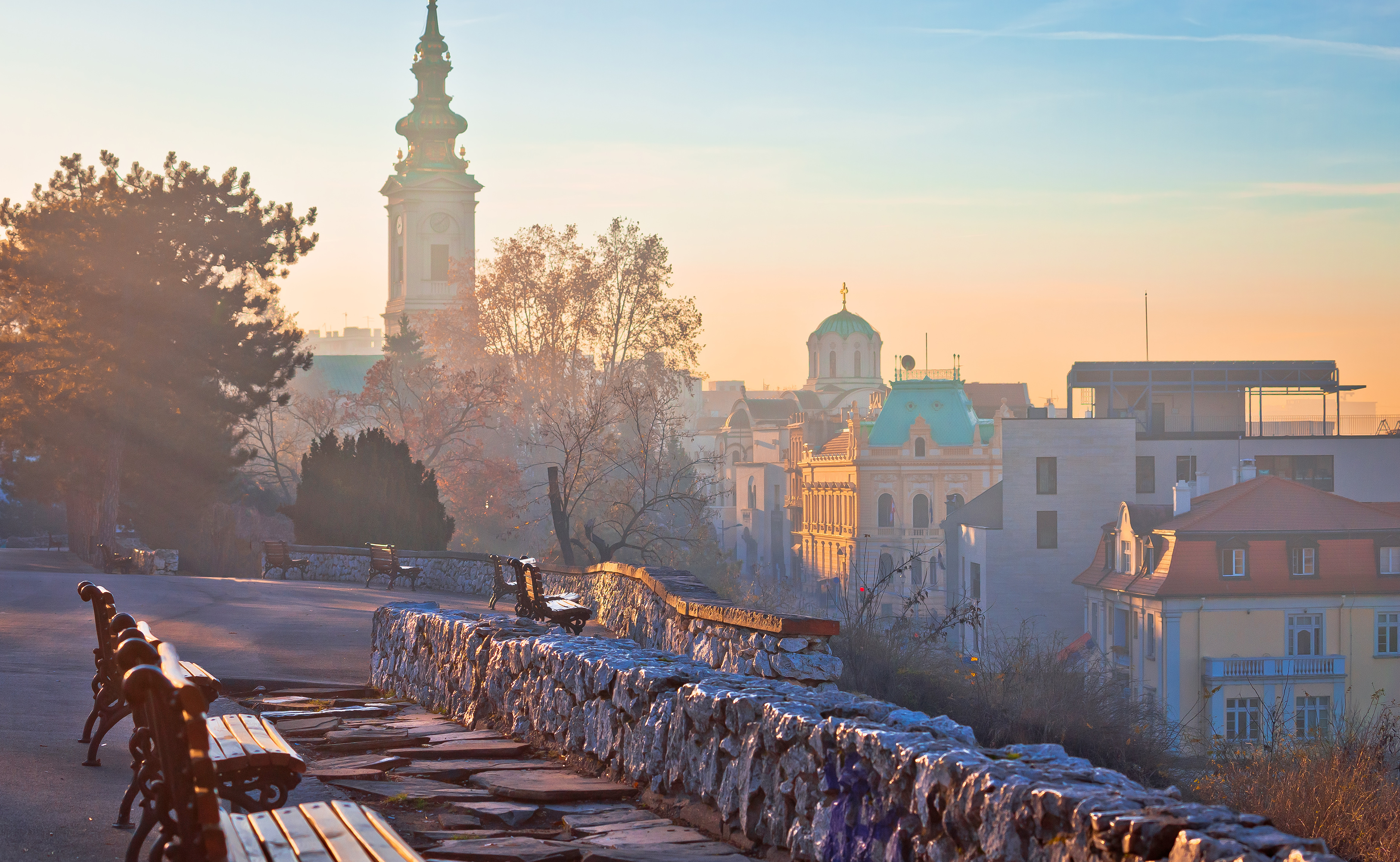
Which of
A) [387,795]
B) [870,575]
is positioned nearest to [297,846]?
[387,795]

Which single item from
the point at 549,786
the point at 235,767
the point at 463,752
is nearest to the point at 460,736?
the point at 463,752

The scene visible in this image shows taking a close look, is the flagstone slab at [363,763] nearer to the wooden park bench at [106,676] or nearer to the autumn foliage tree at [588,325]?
the wooden park bench at [106,676]

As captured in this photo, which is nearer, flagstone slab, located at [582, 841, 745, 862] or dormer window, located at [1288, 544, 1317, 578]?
flagstone slab, located at [582, 841, 745, 862]

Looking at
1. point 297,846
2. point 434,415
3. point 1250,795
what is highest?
point 434,415

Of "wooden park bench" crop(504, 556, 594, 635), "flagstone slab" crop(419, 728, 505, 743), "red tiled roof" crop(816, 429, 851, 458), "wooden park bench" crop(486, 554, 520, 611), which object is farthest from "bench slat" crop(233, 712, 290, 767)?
"red tiled roof" crop(816, 429, 851, 458)

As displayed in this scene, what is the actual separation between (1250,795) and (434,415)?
39.0 m

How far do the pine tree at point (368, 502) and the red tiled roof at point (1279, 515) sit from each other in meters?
25.1

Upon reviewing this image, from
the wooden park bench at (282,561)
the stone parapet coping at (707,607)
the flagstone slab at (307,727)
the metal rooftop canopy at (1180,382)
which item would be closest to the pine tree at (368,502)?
the wooden park bench at (282,561)

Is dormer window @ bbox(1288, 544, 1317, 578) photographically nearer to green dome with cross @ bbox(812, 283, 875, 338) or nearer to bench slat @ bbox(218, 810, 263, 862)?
bench slat @ bbox(218, 810, 263, 862)

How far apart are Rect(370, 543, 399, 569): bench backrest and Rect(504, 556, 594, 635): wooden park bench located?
29.1 ft

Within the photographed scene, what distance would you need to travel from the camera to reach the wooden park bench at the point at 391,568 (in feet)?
78.5

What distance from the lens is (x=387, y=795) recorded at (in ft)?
20.4

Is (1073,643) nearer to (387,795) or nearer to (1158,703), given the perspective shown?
(1158,703)

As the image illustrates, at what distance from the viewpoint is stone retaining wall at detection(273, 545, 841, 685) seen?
7648 millimetres
